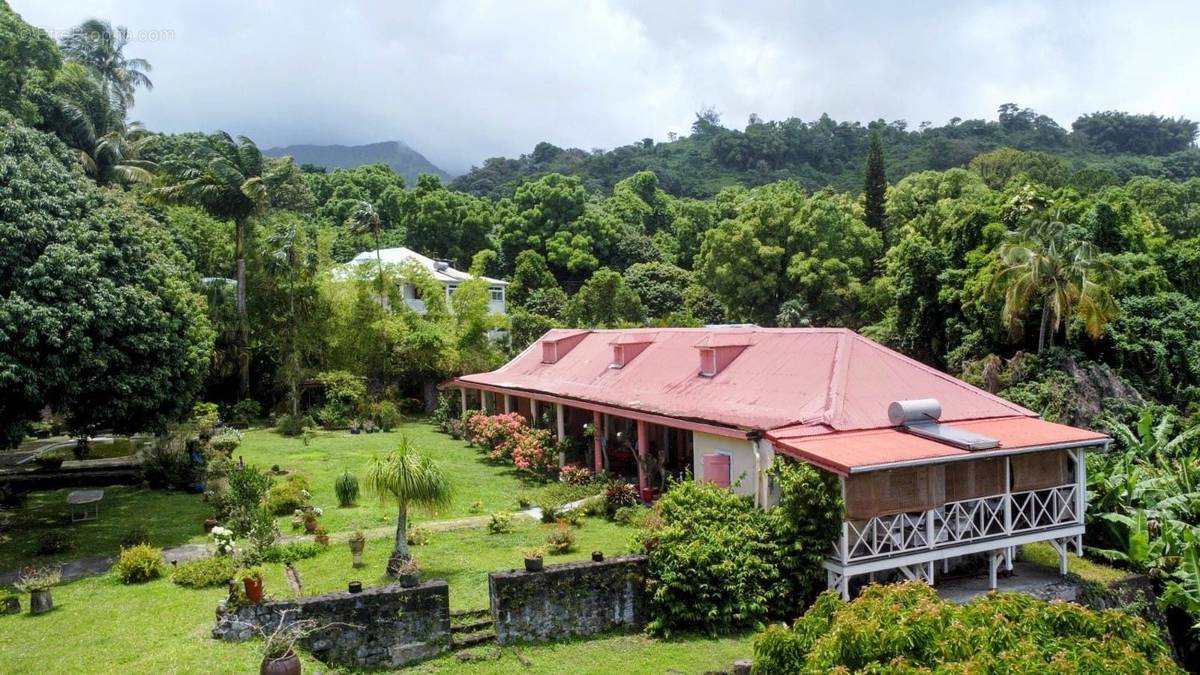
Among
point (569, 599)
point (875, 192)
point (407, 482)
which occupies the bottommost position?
point (569, 599)

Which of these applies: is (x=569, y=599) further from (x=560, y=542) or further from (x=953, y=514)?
(x=953, y=514)

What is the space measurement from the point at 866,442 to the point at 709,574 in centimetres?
387

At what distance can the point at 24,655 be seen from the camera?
11.8 m

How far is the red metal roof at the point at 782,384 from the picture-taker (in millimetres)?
16484

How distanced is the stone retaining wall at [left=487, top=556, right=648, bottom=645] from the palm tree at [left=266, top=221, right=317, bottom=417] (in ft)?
78.9

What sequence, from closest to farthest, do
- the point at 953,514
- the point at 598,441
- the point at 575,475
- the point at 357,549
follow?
the point at 953,514
the point at 357,549
the point at 575,475
the point at 598,441

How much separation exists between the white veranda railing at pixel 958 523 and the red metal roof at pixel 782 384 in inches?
82.2

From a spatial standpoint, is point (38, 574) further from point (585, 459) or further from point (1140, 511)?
point (1140, 511)

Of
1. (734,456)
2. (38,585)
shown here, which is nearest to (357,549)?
(38,585)

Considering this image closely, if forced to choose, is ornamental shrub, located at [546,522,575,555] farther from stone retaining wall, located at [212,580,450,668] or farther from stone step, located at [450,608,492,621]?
stone retaining wall, located at [212,580,450,668]

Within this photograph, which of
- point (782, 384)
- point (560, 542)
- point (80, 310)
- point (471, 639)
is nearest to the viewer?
point (471, 639)

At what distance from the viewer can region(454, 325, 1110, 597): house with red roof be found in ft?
45.2

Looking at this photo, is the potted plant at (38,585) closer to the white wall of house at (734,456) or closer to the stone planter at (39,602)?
the stone planter at (39,602)

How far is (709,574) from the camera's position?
1348 cm
